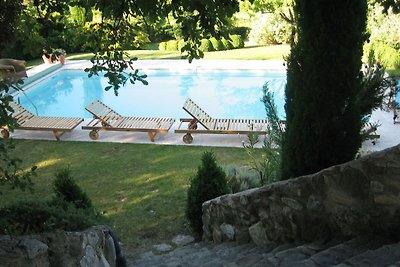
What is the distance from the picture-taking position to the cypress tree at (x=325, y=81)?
366 centimetres

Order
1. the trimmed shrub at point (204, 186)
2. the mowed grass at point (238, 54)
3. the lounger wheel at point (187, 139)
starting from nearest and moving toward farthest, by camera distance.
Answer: the trimmed shrub at point (204, 186), the lounger wheel at point (187, 139), the mowed grass at point (238, 54)

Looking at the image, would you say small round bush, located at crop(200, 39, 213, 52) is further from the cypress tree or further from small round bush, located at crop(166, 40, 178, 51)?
the cypress tree

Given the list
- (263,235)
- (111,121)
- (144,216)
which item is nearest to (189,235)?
(144,216)

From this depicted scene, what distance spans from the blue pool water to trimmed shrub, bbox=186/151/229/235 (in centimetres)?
772

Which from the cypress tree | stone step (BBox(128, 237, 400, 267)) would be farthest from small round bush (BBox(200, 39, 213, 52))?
stone step (BBox(128, 237, 400, 267))

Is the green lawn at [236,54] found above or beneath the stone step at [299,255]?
above

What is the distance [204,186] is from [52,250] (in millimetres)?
3177

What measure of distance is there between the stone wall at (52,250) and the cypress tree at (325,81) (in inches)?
84.6

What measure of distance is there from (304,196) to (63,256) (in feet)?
5.92

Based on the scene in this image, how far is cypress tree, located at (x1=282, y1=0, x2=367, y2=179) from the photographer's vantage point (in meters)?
3.66

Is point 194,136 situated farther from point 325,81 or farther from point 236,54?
point 236,54

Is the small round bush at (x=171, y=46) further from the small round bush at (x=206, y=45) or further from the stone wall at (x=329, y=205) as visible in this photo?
the stone wall at (x=329, y=205)

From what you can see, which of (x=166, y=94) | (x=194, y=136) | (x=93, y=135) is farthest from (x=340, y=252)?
(x=166, y=94)

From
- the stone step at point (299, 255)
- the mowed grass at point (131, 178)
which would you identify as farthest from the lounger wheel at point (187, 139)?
the stone step at point (299, 255)
